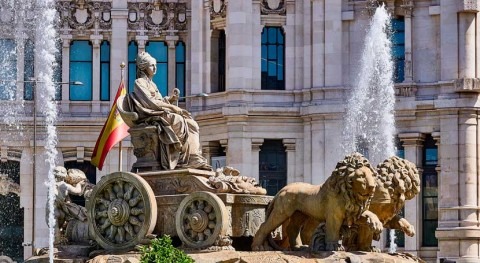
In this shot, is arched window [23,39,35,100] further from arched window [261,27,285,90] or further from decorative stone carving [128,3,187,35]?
arched window [261,27,285,90]

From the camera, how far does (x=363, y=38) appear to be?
66062 mm

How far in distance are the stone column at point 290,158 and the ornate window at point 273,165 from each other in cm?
30

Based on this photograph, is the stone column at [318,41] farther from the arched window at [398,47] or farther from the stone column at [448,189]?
the stone column at [448,189]

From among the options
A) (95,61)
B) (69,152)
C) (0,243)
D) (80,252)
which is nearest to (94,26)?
(95,61)

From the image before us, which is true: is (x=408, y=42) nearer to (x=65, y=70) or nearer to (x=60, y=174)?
(x=65, y=70)

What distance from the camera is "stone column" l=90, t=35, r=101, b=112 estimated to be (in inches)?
2729

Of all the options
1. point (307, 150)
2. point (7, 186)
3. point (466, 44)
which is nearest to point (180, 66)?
point (307, 150)

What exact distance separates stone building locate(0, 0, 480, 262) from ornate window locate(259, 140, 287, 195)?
4 centimetres

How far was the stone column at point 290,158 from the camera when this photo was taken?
6594 centimetres

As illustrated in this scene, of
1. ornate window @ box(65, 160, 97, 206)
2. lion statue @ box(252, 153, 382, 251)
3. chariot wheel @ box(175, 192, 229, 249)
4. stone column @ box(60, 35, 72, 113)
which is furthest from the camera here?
stone column @ box(60, 35, 72, 113)

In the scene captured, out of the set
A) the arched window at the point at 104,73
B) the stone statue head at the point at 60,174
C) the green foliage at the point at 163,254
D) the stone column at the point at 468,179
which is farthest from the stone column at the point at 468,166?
the green foliage at the point at 163,254

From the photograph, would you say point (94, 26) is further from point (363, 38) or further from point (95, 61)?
point (363, 38)

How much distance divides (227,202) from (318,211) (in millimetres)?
1760

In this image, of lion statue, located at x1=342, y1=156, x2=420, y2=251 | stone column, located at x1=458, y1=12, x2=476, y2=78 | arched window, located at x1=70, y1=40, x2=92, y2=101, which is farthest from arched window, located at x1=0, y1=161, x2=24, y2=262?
lion statue, located at x1=342, y1=156, x2=420, y2=251
